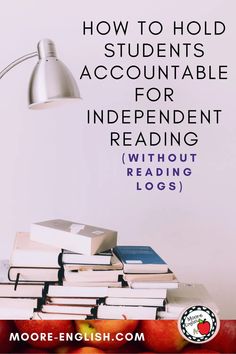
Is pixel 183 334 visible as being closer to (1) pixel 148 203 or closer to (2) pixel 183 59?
(1) pixel 148 203

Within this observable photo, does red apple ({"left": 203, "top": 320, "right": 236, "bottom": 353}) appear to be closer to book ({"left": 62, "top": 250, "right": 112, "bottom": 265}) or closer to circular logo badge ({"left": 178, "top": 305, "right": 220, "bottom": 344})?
circular logo badge ({"left": 178, "top": 305, "right": 220, "bottom": 344})

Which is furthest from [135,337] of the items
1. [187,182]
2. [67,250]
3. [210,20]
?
[210,20]

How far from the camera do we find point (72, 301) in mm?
1721

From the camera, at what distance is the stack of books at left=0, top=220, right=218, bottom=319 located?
170 cm

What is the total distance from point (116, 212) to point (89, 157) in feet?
0.61

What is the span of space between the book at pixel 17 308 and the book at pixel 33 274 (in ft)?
0.21

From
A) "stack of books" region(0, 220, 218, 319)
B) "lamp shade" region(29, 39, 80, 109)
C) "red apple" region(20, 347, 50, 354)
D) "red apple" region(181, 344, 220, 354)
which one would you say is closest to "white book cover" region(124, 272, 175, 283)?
"stack of books" region(0, 220, 218, 319)

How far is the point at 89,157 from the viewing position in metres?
1.84

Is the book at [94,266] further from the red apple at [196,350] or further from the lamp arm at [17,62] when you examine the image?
the lamp arm at [17,62]

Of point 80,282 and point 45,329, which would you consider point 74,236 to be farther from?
point 45,329

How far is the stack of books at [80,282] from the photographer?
1704mm

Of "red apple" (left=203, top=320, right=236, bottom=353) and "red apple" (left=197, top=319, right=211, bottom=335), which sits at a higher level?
"red apple" (left=197, top=319, right=211, bottom=335)

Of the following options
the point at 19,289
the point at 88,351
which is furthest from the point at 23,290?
the point at 88,351

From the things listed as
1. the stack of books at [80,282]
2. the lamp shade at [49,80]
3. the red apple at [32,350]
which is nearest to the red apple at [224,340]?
the stack of books at [80,282]
